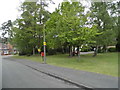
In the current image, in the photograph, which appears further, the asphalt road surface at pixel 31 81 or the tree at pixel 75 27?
the tree at pixel 75 27

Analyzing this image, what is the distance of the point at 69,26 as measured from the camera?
685 inches

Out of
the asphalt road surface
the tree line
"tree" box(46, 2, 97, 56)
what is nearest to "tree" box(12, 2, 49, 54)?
the tree line

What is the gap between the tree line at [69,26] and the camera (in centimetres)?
1738

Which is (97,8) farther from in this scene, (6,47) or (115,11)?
(6,47)

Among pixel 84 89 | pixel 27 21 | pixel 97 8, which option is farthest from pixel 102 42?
pixel 84 89

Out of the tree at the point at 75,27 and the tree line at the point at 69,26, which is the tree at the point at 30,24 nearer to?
the tree line at the point at 69,26

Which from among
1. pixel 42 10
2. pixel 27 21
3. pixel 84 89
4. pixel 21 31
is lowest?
pixel 84 89

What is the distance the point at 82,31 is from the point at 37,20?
54.1 ft

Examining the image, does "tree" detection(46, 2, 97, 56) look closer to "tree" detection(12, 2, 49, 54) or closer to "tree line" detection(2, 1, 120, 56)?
"tree line" detection(2, 1, 120, 56)

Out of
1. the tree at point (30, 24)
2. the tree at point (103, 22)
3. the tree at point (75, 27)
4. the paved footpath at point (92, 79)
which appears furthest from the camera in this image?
the tree at point (30, 24)

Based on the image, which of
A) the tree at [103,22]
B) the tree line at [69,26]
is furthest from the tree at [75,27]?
the tree at [103,22]

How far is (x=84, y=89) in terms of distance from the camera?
6.12 metres

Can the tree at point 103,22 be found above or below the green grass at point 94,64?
above

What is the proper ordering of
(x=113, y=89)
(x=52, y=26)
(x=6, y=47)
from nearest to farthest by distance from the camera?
(x=113, y=89) < (x=52, y=26) < (x=6, y=47)
